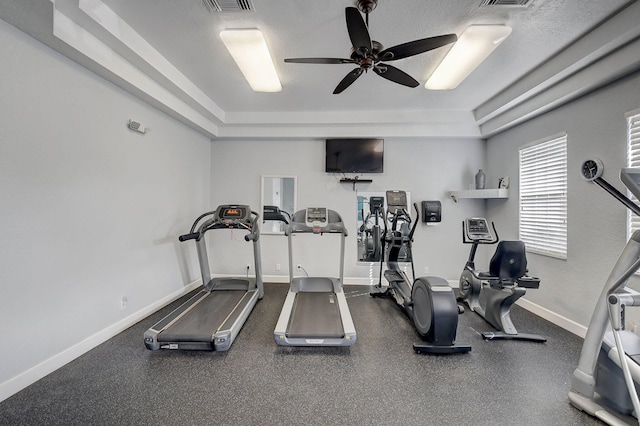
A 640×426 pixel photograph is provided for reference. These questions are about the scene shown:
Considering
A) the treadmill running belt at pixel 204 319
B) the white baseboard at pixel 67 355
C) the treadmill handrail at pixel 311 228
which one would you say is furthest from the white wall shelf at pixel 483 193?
the white baseboard at pixel 67 355

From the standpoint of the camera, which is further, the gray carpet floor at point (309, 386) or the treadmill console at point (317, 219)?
the treadmill console at point (317, 219)

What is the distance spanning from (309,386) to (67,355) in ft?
7.31

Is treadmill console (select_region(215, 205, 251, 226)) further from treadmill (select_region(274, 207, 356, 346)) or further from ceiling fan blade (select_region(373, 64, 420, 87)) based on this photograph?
ceiling fan blade (select_region(373, 64, 420, 87))

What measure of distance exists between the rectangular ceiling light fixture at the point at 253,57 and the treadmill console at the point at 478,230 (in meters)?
3.22

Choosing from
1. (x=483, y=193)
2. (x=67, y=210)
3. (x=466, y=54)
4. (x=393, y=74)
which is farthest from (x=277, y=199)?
(x=483, y=193)

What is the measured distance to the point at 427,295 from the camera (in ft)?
8.48

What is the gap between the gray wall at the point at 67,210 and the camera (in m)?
1.86

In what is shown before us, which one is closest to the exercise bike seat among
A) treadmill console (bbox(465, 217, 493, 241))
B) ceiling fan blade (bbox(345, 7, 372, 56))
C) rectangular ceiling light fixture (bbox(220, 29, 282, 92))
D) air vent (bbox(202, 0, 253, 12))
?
treadmill console (bbox(465, 217, 493, 241))

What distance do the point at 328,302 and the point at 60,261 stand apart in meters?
2.84

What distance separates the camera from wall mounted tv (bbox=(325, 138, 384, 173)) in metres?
4.45

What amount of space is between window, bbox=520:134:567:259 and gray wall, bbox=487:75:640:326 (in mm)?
111

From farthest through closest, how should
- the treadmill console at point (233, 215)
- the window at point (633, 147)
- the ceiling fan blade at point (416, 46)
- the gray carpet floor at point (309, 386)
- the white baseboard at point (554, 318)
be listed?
the treadmill console at point (233, 215) → the white baseboard at point (554, 318) → the window at point (633, 147) → the ceiling fan blade at point (416, 46) → the gray carpet floor at point (309, 386)

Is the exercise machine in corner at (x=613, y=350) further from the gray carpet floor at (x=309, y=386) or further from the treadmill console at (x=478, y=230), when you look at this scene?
the treadmill console at (x=478, y=230)

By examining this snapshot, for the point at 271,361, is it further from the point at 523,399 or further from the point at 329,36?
the point at 329,36
